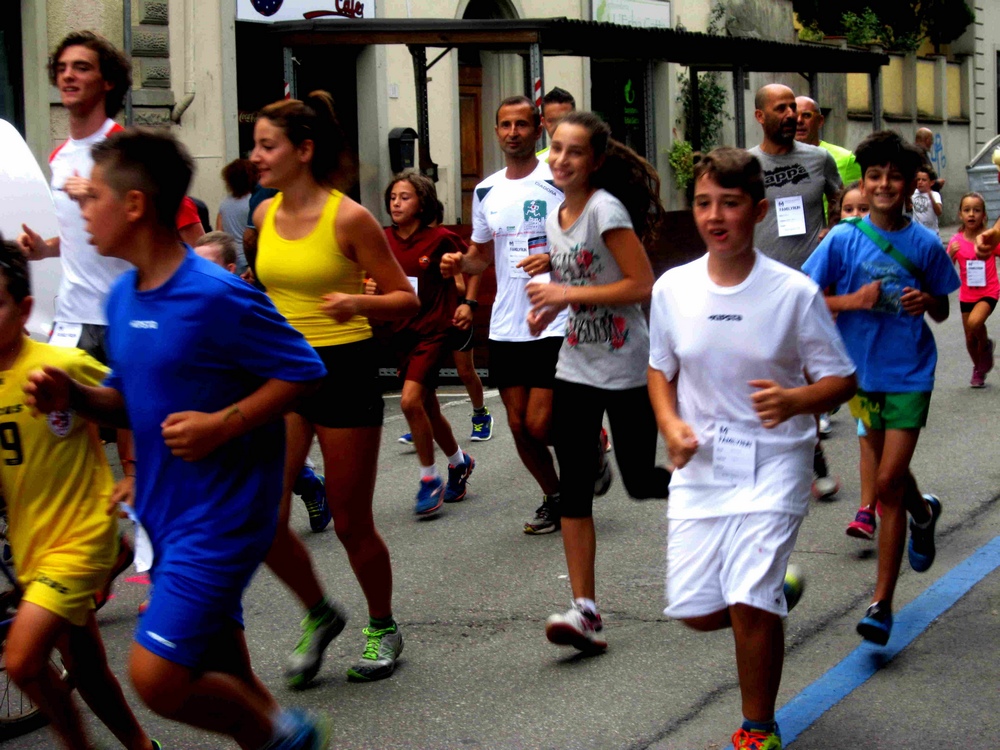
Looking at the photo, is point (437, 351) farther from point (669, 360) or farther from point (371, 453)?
point (669, 360)

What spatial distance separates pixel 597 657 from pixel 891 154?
81.2 inches

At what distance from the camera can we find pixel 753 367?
12.5ft

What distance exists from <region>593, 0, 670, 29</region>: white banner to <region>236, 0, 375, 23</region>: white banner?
5.83 metres

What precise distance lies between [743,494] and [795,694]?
1.06 m

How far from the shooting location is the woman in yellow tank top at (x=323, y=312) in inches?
178

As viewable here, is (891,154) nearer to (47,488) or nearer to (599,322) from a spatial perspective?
(599,322)

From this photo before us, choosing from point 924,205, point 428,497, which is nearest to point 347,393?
point 428,497

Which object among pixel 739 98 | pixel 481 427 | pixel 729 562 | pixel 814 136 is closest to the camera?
pixel 729 562

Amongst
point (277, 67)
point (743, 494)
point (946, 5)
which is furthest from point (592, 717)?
point (946, 5)

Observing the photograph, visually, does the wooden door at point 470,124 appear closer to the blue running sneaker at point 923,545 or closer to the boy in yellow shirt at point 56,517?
the blue running sneaker at point 923,545

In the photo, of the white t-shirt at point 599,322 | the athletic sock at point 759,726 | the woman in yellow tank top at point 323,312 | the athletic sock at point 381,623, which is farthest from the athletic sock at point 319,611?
the athletic sock at point 759,726

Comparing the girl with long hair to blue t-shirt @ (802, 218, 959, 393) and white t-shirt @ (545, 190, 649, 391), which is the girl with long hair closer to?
white t-shirt @ (545, 190, 649, 391)

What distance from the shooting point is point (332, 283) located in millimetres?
4602

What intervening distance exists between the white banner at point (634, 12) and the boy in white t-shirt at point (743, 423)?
1913 centimetres
